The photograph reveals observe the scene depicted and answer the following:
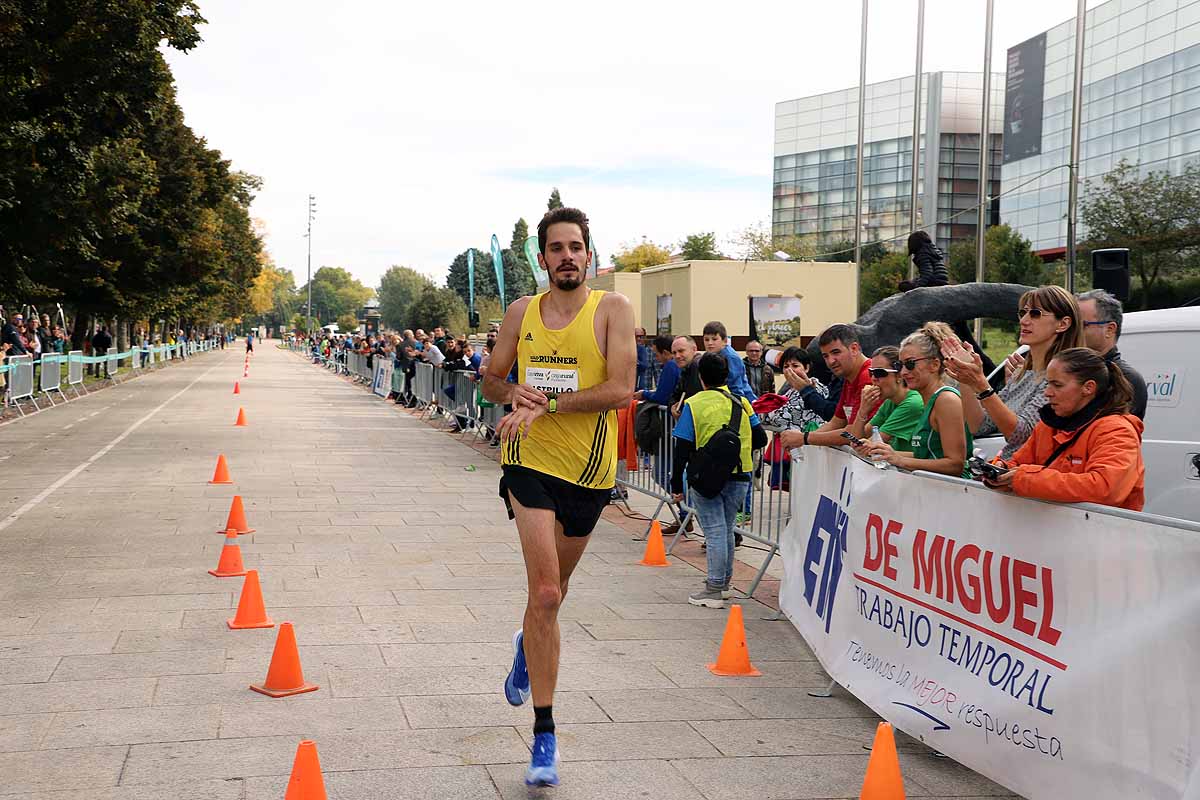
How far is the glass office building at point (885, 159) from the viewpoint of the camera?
3278 inches

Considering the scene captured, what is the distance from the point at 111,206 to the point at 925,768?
2356cm

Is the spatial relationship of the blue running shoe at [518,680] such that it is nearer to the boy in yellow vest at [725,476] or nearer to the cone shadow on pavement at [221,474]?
the boy in yellow vest at [725,476]

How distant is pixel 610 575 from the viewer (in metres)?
9.11

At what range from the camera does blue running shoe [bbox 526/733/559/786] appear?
449cm

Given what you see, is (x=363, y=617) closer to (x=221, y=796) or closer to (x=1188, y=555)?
(x=221, y=796)

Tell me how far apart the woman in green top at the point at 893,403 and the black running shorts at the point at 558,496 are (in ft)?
7.90

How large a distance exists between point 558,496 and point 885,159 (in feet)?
337

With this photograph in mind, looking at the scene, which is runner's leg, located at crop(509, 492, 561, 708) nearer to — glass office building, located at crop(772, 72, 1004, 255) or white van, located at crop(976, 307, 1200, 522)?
white van, located at crop(976, 307, 1200, 522)

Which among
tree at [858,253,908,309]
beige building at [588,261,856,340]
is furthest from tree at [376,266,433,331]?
beige building at [588,261,856,340]

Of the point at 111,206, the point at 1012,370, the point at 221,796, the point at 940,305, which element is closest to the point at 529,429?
the point at 221,796

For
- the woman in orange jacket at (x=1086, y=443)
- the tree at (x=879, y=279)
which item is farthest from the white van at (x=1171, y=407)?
the tree at (x=879, y=279)

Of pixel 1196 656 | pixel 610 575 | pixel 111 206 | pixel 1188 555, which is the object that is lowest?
pixel 610 575

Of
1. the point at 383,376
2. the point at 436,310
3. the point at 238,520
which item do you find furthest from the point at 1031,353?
the point at 436,310

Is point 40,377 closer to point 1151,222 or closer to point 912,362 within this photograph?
point 912,362
